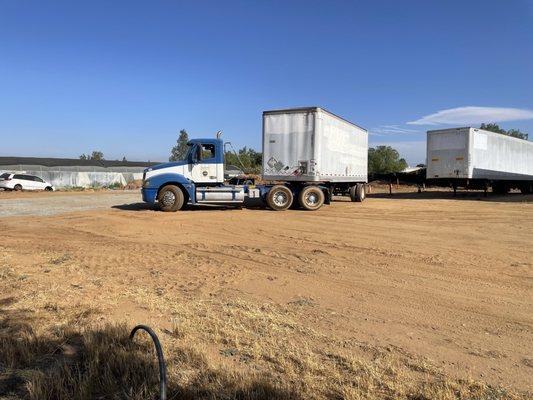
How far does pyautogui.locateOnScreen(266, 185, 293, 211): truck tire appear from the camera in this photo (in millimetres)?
19828

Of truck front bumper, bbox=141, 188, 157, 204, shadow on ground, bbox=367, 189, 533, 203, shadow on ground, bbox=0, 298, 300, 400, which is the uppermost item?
truck front bumper, bbox=141, 188, 157, 204

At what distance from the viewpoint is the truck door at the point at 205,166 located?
19.2 m

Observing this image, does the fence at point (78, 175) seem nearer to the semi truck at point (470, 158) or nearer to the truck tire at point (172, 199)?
the truck tire at point (172, 199)

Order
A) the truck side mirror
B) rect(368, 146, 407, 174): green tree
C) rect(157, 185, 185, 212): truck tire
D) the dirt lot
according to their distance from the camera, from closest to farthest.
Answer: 1. the dirt lot
2. rect(157, 185, 185, 212): truck tire
3. the truck side mirror
4. rect(368, 146, 407, 174): green tree

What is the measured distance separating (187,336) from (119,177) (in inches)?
2085

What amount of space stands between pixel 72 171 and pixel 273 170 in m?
38.6

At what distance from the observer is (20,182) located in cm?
3950

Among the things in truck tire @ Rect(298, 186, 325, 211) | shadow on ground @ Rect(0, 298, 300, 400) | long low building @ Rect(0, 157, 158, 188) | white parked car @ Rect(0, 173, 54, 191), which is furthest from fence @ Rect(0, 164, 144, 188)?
shadow on ground @ Rect(0, 298, 300, 400)

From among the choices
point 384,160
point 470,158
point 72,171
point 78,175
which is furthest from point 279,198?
point 384,160

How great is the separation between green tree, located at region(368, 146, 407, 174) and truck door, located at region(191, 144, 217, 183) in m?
42.8

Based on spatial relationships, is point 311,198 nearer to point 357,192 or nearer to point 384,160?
point 357,192

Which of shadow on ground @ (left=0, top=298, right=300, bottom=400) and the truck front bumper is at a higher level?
the truck front bumper

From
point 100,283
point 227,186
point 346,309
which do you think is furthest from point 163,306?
point 227,186

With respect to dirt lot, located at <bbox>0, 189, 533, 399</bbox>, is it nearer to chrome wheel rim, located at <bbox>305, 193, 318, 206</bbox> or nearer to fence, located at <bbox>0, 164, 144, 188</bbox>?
chrome wheel rim, located at <bbox>305, 193, 318, 206</bbox>
